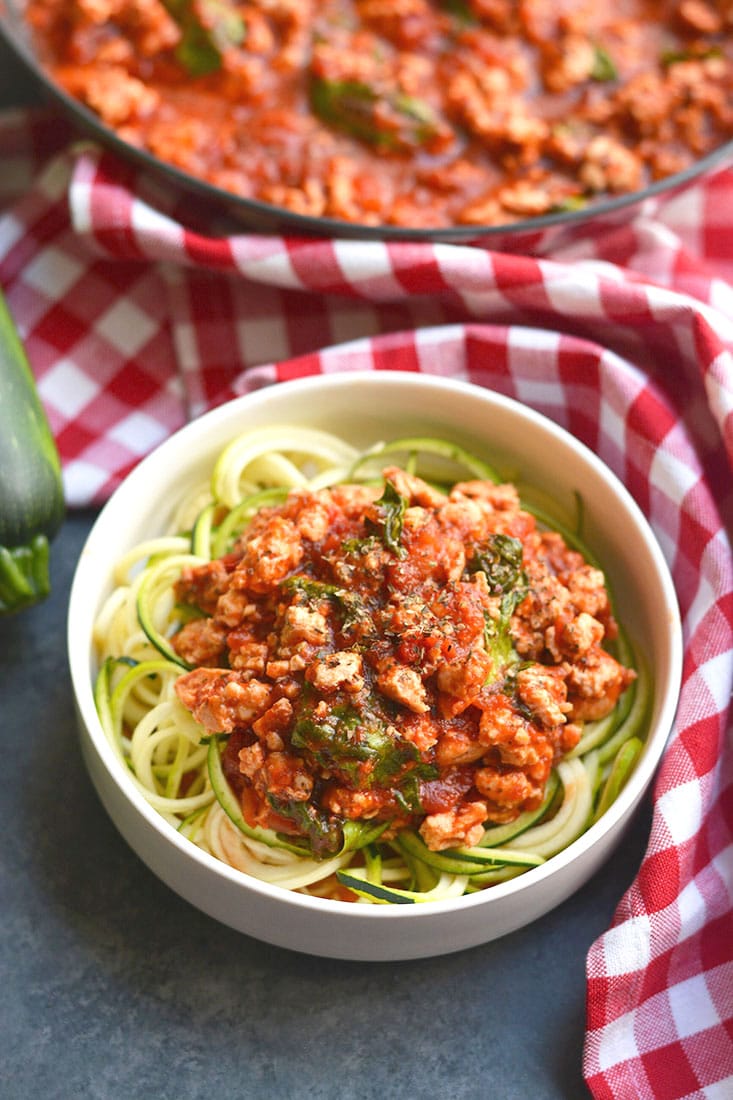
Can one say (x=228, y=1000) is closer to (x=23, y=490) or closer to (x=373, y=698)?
(x=373, y=698)

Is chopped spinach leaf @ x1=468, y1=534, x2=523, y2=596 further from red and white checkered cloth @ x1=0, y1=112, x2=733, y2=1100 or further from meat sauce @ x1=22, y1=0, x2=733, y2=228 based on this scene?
meat sauce @ x1=22, y1=0, x2=733, y2=228

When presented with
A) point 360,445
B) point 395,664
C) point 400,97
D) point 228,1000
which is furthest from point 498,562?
point 400,97

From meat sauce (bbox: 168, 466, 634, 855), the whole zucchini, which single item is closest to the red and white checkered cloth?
the whole zucchini

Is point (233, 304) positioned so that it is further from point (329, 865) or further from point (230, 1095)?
point (230, 1095)

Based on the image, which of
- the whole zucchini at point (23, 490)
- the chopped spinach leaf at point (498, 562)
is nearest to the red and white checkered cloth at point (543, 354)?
the whole zucchini at point (23, 490)

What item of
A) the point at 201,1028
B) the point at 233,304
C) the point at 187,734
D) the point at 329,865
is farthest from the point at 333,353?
the point at 201,1028
